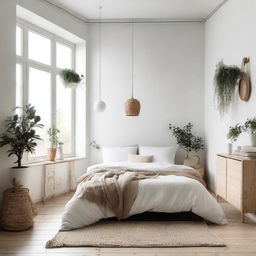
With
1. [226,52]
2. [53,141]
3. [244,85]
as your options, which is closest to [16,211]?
[53,141]

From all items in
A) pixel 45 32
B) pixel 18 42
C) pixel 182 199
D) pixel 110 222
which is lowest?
pixel 110 222

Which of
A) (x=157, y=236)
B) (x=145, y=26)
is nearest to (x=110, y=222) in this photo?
(x=157, y=236)

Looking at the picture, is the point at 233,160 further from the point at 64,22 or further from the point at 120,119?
the point at 64,22

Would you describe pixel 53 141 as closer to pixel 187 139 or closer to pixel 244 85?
pixel 187 139

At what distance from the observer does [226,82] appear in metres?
4.61

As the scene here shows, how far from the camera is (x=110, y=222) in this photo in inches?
149

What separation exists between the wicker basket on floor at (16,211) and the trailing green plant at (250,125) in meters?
2.95

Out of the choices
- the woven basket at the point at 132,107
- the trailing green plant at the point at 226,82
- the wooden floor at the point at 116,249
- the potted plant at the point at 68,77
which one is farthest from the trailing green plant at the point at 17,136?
the trailing green plant at the point at 226,82

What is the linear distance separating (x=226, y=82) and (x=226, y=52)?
2.36 ft

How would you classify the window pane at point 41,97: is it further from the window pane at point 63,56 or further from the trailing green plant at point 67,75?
the window pane at point 63,56

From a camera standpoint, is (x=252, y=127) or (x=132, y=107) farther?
(x=132, y=107)

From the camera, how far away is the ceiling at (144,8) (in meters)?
5.36

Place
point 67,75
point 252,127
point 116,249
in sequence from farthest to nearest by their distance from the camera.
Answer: point 67,75 < point 252,127 < point 116,249

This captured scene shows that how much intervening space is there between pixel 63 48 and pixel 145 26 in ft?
5.69
